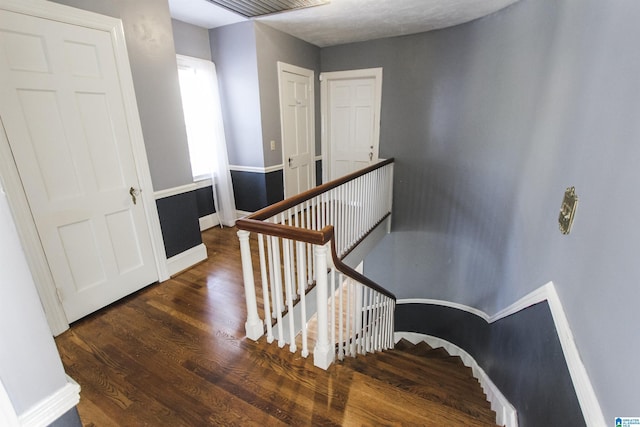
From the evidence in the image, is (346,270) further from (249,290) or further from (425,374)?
(425,374)

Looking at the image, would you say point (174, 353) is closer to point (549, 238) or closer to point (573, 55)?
point (549, 238)

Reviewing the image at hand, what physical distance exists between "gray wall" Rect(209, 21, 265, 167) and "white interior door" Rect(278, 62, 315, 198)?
1.37 ft

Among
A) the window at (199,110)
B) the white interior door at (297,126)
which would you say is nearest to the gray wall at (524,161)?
the white interior door at (297,126)

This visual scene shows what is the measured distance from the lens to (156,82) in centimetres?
246

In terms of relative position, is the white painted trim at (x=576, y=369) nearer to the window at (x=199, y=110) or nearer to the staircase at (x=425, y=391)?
the staircase at (x=425, y=391)

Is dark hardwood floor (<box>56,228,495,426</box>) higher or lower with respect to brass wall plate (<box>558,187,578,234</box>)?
lower

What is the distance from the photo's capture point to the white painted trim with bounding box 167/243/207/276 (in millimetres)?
2783

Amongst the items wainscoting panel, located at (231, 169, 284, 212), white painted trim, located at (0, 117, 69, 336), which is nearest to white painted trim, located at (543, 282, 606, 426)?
white painted trim, located at (0, 117, 69, 336)

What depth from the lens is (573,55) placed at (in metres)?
1.59

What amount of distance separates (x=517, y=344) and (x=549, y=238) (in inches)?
30.0

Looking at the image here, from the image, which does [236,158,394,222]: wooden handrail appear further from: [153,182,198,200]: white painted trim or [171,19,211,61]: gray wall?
[171,19,211,61]: gray wall

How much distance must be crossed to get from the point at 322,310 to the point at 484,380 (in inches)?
79.0

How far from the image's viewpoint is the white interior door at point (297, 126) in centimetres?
396

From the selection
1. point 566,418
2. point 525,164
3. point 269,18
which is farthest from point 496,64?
point 566,418
